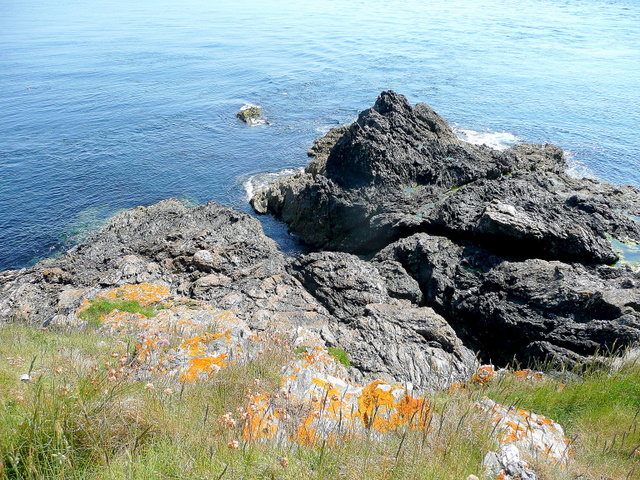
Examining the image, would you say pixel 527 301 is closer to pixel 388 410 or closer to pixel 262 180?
pixel 388 410

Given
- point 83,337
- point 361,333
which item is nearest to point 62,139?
point 83,337

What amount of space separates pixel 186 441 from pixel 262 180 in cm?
2875

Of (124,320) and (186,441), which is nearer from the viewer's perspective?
(186,441)

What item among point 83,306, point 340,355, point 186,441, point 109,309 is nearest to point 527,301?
point 340,355

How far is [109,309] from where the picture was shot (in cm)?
1252

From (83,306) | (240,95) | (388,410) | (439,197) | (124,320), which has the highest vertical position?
(240,95)

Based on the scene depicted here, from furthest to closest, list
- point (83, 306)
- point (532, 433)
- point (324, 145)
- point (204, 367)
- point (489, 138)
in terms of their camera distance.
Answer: point (489, 138), point (324, 145), point (83, 306), point (204, 367), point (532, 433)

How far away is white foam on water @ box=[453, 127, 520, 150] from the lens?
34.7 m

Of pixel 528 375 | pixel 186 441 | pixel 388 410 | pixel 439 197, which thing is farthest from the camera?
pixel 439 197

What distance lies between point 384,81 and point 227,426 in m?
54.6

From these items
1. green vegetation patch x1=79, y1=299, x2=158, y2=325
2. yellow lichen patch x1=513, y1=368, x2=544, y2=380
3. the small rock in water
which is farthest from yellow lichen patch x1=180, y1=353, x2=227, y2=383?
the small rock in water

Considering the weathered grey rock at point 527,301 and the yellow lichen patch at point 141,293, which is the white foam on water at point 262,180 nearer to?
the yellow lichen patch at point 141,293

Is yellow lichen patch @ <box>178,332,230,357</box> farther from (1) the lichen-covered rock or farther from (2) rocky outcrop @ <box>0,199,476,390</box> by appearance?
(1) the lichen-covered rock

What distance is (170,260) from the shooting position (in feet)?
57.0
